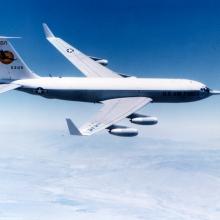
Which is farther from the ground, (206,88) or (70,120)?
(206,88)

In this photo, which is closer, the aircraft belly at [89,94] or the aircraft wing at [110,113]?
the aircraft wing at [110,113]

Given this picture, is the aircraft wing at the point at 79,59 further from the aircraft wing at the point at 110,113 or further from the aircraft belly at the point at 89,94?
the aircraft wing at the point at 110,113

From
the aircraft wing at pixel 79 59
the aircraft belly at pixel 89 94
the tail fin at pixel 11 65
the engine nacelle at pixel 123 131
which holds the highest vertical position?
Answer: the aircraft wing at pixel 79 59

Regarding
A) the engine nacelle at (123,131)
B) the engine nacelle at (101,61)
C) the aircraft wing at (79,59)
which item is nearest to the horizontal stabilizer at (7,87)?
the aircraft wing at (79,59)

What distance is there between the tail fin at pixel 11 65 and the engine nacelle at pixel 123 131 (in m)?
14.5

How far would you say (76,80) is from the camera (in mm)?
51969

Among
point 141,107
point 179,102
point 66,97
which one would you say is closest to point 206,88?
point 179,102

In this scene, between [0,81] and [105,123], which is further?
[0,81]

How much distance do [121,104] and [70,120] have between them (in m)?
13.9

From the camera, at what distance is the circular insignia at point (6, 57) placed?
50.5 meters

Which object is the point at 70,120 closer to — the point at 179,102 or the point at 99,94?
the point at 99,94

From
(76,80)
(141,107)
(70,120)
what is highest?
(76,80)

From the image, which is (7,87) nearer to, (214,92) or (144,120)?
(144,120)

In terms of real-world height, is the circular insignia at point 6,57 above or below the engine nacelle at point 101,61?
below
